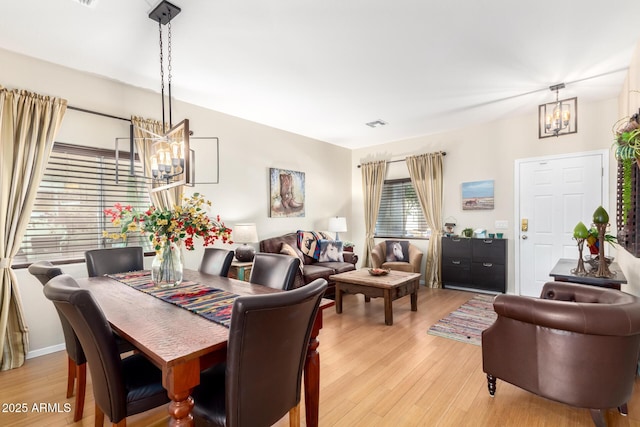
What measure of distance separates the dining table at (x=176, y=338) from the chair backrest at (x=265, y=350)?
0.14m

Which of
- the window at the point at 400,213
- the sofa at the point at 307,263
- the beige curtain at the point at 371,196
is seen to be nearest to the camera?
the sofa at the point at 307,263

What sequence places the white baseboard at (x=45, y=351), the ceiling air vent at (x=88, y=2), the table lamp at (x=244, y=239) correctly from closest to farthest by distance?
the ceiling air vent at (x=88, y=2) < the white baseboard at (x=45, y=351) < the table lamp at (x=244, y=239)

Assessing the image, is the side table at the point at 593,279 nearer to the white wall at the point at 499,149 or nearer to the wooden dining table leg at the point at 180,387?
the white wall at the point at 499,149

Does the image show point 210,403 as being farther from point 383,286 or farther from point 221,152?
point 221,152

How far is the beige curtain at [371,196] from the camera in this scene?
6254mm

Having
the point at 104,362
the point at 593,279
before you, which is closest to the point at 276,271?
the point at 104,362

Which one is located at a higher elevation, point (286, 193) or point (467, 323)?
point (286, 193)

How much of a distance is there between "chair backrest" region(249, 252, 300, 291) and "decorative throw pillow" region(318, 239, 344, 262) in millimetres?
2648

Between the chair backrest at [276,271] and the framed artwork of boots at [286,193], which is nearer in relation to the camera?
the chair backrest at [276,271]

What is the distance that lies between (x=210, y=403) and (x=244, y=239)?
2.95 meters

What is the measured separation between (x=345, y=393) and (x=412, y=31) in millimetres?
2852

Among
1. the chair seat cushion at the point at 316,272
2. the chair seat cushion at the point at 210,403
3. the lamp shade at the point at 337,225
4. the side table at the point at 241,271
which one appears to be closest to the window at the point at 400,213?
the lamp shade at the point at 337,225

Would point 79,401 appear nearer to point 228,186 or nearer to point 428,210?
point 228,186

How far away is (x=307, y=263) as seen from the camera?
507 cm
